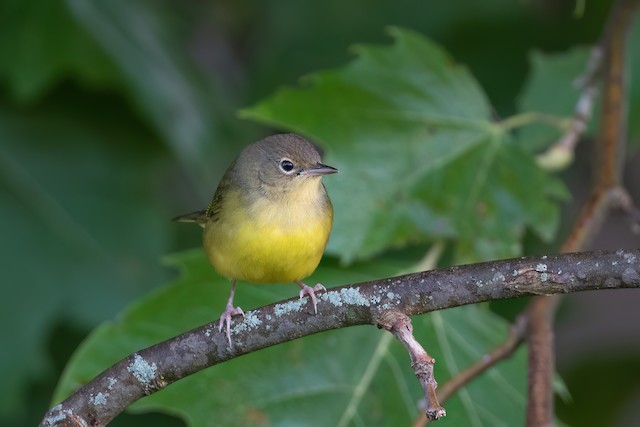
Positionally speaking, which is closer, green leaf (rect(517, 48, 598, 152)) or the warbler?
the warbler

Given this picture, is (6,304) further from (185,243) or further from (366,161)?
(366,161)

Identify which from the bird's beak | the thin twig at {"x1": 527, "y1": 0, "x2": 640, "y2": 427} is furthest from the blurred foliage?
the thin twig at {"x1": 527, "y1": 0, "x2": 640, "y2": 427}

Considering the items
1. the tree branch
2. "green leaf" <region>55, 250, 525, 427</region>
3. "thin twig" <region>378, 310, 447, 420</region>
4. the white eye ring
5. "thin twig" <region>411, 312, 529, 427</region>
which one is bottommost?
"thin twig" <region>378, 310, 447, 420</region>

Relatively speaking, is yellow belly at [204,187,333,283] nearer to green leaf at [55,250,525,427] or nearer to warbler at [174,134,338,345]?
warbler at [174,134,338,345]

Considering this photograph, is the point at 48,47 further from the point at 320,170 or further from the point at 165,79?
the point at 320,170

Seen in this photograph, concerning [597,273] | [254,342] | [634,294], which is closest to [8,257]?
[254,342]

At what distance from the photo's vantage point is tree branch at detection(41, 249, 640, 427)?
2.03m

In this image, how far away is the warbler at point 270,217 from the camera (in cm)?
307

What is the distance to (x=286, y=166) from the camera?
144 inches

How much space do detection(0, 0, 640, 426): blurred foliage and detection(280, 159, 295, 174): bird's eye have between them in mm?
189

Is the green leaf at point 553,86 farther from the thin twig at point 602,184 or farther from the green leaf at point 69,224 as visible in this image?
the green leaf at point 69,224

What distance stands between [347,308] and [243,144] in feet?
9.32

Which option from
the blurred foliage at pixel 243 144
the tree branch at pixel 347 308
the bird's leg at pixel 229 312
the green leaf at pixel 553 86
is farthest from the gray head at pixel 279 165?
the green leaf at pixel 553 86

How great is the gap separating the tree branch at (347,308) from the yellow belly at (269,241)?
743mm
